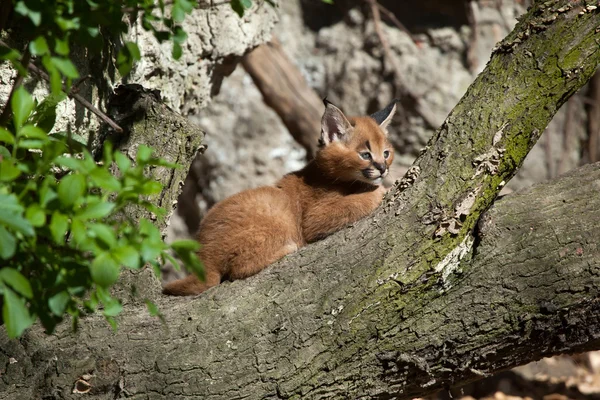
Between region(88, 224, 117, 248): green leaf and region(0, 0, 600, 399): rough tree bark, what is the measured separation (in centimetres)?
144

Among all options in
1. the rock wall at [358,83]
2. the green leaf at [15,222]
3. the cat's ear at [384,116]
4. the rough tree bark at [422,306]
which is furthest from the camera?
the rock wall at [358,83]

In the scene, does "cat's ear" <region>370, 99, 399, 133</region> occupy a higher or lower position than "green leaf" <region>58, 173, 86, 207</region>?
higher

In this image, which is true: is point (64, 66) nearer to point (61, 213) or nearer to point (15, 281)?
point (61, 213)

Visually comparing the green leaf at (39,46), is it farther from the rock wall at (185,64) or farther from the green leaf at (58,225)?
the rock wall at (185,64)

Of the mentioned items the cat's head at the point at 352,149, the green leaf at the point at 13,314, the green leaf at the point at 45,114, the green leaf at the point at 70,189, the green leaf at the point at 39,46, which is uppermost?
the cat's head at the point at 352,149

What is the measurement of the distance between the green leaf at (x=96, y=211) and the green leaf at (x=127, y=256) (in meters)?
0.10

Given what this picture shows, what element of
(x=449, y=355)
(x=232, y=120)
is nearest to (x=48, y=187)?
(x=449, y=355)

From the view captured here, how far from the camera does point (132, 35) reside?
15.3 ft

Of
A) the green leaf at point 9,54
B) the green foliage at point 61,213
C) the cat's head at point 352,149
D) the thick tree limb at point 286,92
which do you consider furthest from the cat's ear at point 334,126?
the green leaf at point 9,54

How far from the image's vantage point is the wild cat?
3.89 metres

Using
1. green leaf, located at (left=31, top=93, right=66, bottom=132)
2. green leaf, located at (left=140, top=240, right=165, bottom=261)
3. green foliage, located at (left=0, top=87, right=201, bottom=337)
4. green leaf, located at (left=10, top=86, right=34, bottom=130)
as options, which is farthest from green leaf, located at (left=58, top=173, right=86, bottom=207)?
green leaf, located at (left=31, top=93, right=66, bottom=132)

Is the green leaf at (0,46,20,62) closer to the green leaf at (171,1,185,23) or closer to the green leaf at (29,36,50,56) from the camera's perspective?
the green leaf at (29,36,50,56)

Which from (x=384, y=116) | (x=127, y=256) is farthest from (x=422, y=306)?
(x=384, y=116)

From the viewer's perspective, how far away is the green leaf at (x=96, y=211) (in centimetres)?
184
